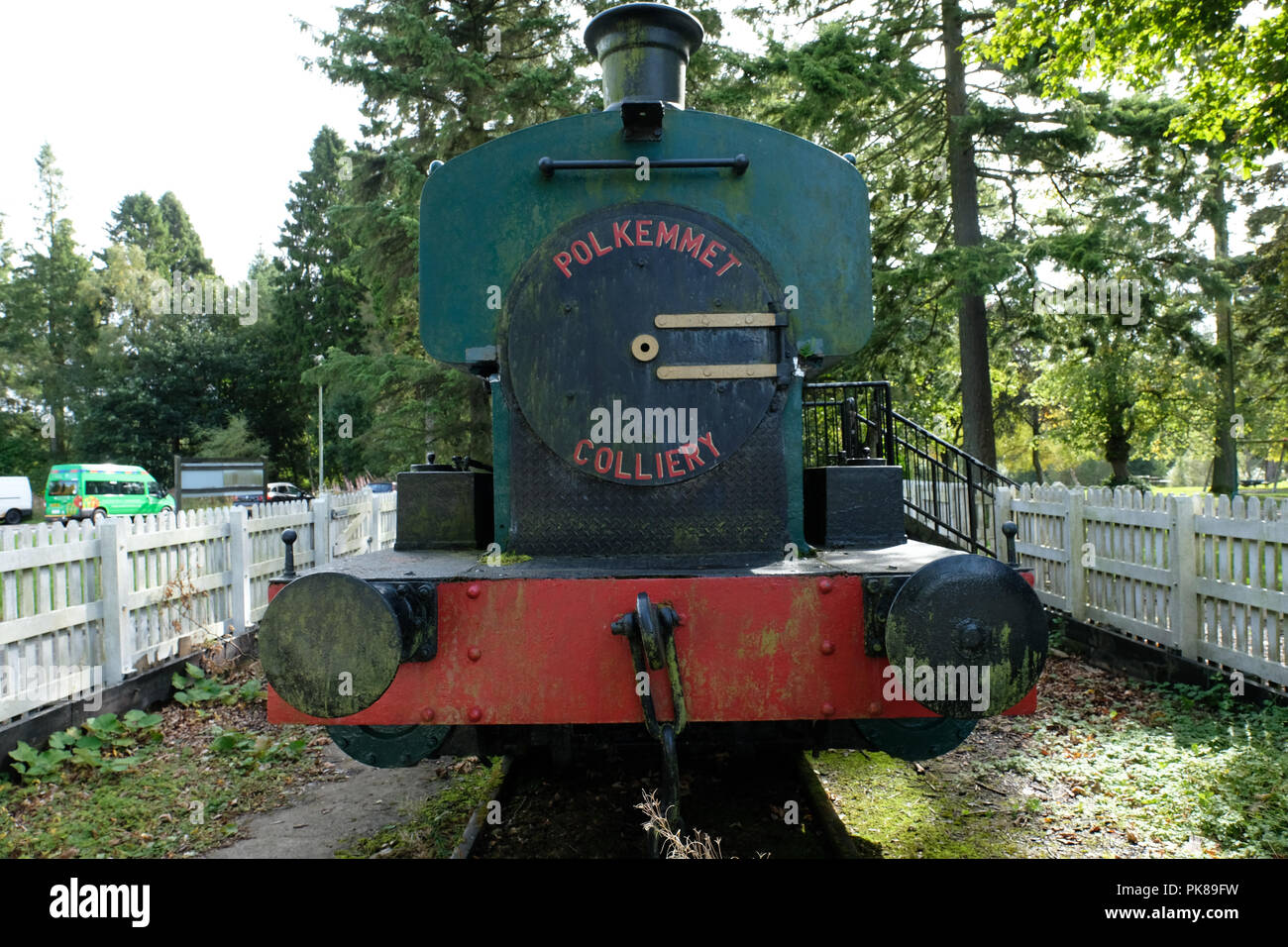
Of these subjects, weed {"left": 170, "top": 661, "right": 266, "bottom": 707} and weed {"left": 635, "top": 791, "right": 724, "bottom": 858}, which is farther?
weed {"left": 170, "top": 661, "right": 266, "bottom": 707}

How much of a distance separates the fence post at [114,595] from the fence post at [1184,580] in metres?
7.55

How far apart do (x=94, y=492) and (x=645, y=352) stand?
28.9m

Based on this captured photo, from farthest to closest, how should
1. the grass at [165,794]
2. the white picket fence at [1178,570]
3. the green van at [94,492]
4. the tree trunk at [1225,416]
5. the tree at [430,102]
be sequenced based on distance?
the green van at [94,492] < the tree trunk at [1225,416] < the tree at [430,102] < the white picket fence at [1178,570] < the grass at [165,794]

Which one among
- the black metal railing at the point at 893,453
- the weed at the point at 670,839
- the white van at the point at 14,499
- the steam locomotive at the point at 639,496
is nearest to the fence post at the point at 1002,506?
the black metal railing at the point at 893,453

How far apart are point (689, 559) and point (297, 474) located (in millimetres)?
39034

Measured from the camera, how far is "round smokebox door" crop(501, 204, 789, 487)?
3.17 meters

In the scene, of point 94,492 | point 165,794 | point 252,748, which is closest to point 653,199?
point 165,794

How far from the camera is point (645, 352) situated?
10.3ft

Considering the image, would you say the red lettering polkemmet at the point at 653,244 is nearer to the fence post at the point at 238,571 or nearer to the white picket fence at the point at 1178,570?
the white picket fence at the point at 1178,570

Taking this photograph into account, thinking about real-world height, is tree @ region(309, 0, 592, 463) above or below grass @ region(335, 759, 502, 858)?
above

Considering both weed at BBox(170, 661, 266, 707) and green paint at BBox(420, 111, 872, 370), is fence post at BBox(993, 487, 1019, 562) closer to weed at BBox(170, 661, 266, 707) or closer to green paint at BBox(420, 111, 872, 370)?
green paint at BBox(420, 111, 872, 370)

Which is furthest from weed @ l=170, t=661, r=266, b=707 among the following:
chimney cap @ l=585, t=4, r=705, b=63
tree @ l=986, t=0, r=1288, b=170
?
tree @ l=986, t=0, r=1288, b=170

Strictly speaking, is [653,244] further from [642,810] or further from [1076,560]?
[1076,560]

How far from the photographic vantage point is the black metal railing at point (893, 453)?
16.0ft
